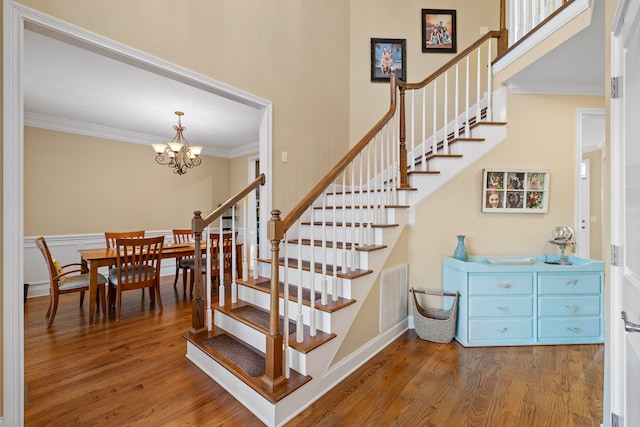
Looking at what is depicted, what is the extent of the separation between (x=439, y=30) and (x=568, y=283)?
3.54 metres

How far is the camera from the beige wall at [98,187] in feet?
13.4

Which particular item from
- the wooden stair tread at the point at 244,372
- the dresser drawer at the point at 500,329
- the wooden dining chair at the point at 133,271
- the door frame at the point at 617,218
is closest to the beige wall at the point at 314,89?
the dresser drawer at the point at 500,329

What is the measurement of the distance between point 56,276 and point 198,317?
73.6 inches

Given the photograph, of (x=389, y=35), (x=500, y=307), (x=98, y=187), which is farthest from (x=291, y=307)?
(x=98, y=187)

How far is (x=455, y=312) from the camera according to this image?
2.54 m

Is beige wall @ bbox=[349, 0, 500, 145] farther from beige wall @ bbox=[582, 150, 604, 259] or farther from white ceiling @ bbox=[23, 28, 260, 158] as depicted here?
beige wall @ bbox=[582, 150, 604, 259]

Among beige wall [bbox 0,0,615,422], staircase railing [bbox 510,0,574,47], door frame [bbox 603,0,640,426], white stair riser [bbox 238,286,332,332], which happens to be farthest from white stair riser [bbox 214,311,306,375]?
staircase railing [bbox 510,0,574,47]

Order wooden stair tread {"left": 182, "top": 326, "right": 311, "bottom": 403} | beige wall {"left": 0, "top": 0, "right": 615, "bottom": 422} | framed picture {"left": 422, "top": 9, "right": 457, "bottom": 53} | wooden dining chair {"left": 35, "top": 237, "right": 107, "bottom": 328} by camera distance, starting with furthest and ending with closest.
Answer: framed picture {"left": 422, "top": 9, "right": 457, "bottom": 53} → wooden dining chair {"left": 35, "top": 237, "right": 107, "bottom": 328} → beige wall {"left": 0, "top": 0, "right": 615, "bottom": 422} → wooden stair tread {"left": 182, "top": 326, "right": 311, "bottom": 403}

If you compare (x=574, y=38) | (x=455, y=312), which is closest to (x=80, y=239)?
(x=455, y=312)

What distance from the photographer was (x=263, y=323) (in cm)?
208

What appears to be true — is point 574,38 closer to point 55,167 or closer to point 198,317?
point 198,317

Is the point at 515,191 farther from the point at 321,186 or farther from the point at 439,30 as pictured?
the point at 439,30

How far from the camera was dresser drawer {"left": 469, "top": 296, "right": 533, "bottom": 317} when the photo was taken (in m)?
2.47

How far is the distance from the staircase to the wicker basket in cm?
18
